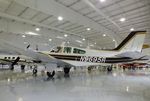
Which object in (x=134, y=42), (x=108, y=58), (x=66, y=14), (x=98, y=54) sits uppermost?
(x=66, y=14)

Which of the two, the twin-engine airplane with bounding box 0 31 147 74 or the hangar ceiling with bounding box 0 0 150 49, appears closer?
the hangar ceiling with bounding box 0 0 150 49

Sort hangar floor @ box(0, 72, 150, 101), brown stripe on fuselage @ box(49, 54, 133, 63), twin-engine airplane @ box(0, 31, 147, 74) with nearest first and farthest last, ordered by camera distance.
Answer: hangar floor @ box(0, 72, 150, 101)
twin-engine airplane @ box(0, 31, 147, 74)
brown stripe on fuselage @ box(49, 54, 133, 63)

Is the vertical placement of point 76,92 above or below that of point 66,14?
below

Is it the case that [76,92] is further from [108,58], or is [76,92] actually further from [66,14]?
[66,14]

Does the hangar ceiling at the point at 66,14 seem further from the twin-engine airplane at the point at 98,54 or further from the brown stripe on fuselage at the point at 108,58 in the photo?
the brown stripe on fuselage at the point at 108,58

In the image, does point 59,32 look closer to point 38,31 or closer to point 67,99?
point 38,31

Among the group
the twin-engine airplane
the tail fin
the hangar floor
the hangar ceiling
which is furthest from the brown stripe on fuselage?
the hangar floor

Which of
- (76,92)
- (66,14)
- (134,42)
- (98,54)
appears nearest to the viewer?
(76,92)

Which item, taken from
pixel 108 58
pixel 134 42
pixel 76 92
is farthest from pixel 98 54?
pixel 76 92

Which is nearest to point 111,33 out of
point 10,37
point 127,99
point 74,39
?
point 74,39

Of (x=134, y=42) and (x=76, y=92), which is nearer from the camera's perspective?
(x=76, y=92)

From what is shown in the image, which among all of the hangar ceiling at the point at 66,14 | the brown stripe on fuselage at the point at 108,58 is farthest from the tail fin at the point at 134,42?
the hangar ceiling at the point at 66,14

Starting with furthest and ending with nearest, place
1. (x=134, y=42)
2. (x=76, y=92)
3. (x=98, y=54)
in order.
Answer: (x=98, y=54) → (x=134, y=42) → (x=76, y=92)

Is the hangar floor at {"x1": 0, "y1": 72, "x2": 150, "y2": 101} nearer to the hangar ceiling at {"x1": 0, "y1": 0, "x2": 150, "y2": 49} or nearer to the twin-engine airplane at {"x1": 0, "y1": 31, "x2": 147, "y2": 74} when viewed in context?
the twin-engine airplane at {"x1": 0, "y1": 31, "x2": 147, "y2": 74}
